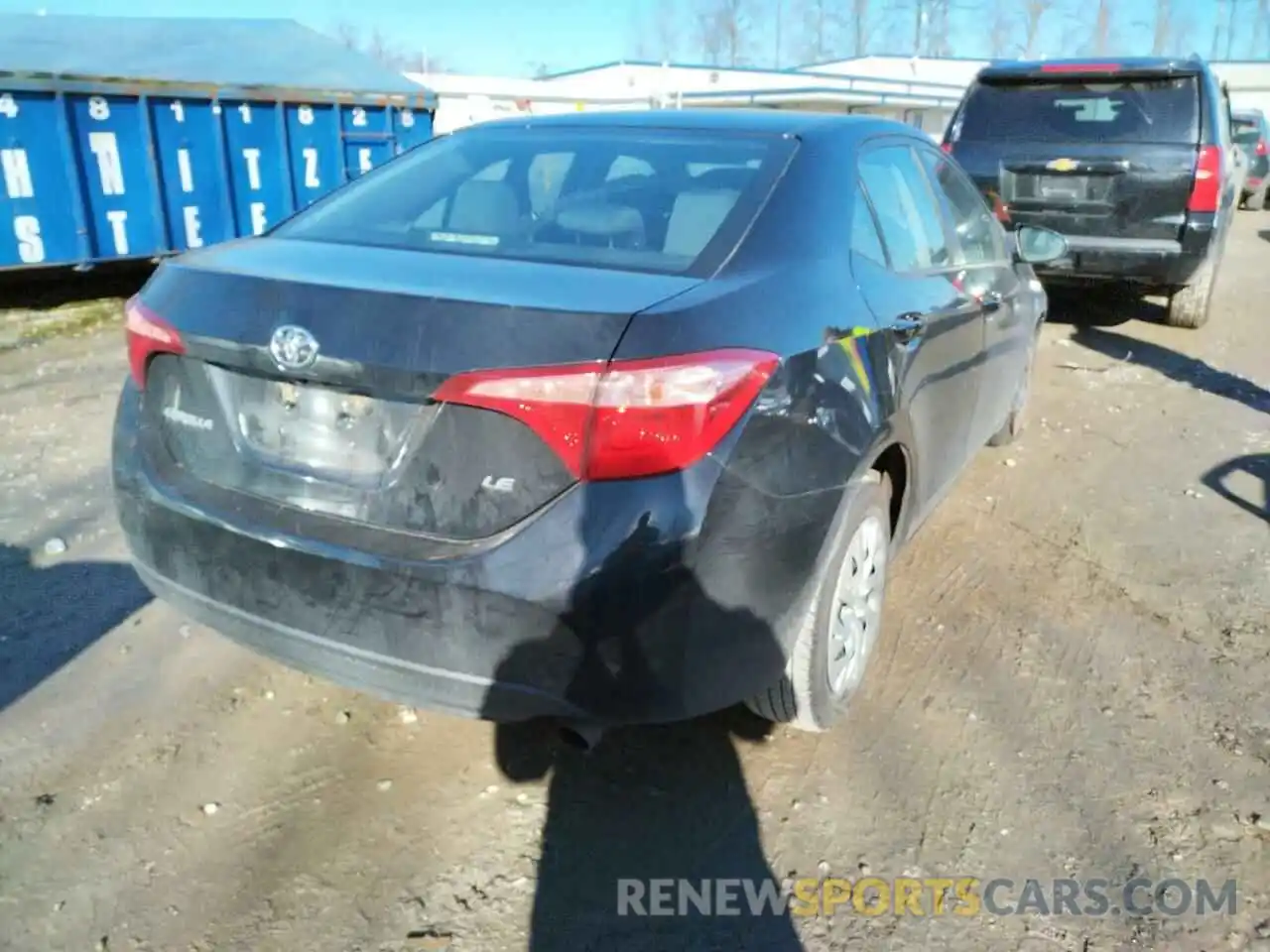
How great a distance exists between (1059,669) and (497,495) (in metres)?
2.17

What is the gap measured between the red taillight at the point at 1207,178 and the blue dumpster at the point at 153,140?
6.14 metres

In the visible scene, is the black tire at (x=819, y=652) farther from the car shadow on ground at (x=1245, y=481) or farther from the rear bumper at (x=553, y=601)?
the car shadow on ground at (x=1245, y=481)

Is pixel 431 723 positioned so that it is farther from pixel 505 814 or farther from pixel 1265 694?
pixel 1265 694

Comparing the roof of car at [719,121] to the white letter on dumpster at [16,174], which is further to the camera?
the white letter on dumpster at [16,174]

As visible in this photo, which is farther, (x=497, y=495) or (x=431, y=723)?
(x=431, y=723)

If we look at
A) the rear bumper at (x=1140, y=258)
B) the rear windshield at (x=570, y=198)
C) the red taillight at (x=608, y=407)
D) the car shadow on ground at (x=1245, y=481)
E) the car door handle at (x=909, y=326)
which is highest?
the rear windshield at (x=570, y=198)

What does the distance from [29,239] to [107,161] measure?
3.22 feet

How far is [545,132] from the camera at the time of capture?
10.3 ft

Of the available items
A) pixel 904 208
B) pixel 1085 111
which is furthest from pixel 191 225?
pixel 904 208

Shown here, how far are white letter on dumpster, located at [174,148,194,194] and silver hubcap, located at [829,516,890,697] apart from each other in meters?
8.37

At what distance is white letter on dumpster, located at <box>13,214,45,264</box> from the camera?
26.4 feet

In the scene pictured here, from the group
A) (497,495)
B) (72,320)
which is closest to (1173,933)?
(497,495)

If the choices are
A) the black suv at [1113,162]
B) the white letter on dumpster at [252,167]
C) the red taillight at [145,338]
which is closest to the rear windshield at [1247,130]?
the black suv at [1113,162]

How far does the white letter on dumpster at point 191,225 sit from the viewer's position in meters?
9.33
